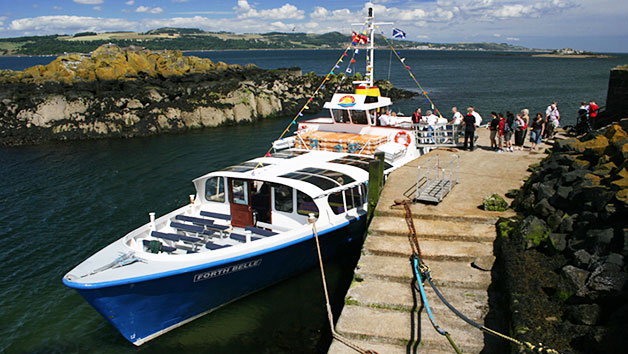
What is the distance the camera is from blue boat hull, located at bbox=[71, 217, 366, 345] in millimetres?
9812

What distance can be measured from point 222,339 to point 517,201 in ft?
26.7

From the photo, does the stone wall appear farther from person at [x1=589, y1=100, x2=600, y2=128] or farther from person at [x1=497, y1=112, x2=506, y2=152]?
person at [x1=497, y1=112, x2=506, y2=152]

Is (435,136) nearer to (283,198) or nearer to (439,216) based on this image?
(439,216)

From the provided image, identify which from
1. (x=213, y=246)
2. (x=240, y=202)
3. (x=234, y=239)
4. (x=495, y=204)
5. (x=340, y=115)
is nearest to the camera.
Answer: (x=495, y=204)

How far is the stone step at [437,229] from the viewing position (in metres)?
10.4

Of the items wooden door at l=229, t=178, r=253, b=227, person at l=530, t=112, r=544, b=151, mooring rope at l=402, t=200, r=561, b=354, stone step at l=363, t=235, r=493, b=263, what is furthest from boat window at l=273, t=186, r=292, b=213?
person at l=530, t=112, r=544, b=151

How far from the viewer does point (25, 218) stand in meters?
18.6

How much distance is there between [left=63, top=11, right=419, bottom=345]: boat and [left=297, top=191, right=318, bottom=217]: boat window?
0.03 metres

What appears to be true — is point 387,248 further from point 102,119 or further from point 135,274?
point 102,119

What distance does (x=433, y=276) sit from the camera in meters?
9.28

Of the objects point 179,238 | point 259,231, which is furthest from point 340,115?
point 179,238

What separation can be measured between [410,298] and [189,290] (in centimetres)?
517

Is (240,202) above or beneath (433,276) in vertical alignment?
above

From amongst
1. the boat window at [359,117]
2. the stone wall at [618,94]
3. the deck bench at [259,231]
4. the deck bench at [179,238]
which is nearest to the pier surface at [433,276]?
the deck bench at [259,231]
